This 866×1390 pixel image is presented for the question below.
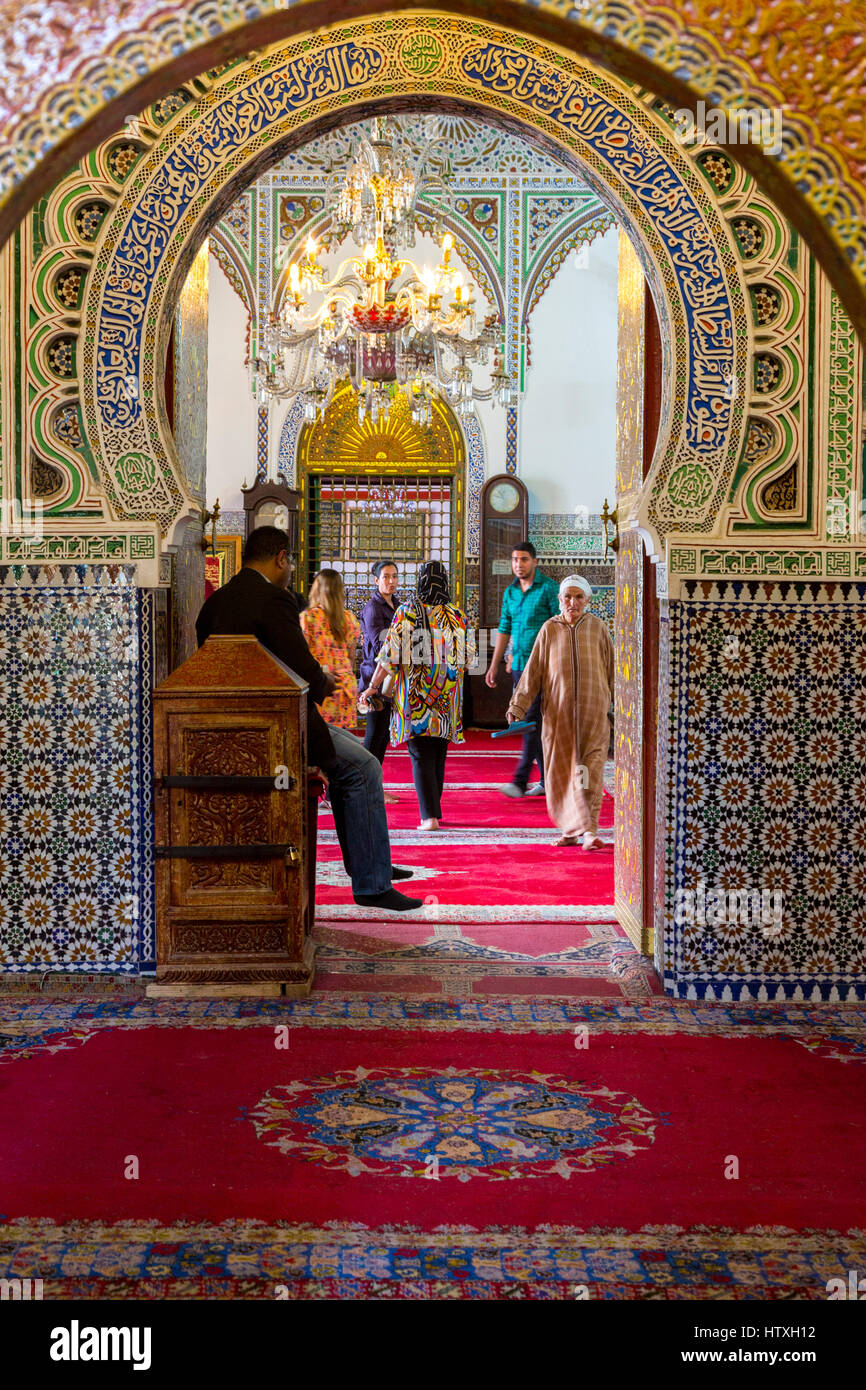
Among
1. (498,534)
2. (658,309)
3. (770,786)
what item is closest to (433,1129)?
(770,786)

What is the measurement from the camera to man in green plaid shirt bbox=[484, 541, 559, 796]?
287 inches

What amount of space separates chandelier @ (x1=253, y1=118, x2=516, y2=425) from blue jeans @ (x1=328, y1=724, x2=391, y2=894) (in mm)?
4321

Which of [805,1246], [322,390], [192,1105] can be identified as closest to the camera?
[805,1246]

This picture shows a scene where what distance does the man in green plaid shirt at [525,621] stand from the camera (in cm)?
729

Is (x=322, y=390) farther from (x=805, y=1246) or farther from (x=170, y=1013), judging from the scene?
(x=805, y=1246)

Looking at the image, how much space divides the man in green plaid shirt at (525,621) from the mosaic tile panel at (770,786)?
3608mm

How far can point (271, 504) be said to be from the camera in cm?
1066

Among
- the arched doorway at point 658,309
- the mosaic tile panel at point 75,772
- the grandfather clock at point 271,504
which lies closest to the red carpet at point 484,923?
the arched doorway at point 658,309

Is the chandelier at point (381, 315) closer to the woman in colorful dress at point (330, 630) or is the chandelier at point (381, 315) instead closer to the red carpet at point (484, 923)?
the woman in colorful dress at point (330, 630)

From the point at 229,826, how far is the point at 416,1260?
65.4 inches

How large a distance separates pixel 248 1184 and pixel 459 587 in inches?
339
